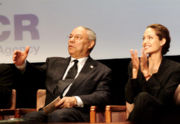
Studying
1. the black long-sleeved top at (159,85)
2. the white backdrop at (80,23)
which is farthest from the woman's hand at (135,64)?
the white backdrop at (80,23)

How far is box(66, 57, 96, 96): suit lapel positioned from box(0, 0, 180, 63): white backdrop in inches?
23.9

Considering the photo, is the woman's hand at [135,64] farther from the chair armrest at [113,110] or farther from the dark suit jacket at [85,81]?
the dark suit jacket at [85,81]

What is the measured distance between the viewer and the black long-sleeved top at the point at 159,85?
2.66m

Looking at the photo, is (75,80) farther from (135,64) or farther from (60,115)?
(135,64)

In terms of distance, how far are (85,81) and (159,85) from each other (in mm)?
705

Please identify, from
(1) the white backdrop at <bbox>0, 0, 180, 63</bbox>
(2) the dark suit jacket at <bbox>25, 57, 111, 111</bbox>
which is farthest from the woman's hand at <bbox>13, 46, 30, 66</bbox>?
(1) the white backdrop at <bbox>0, 0, 180, 63</bbox>

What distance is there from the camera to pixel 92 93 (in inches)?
117

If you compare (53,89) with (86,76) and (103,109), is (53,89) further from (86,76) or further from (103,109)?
(103,109)

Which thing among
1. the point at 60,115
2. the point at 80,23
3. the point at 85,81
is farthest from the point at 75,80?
the point at 80,23

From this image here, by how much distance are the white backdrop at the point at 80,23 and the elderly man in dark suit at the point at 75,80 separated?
50cm

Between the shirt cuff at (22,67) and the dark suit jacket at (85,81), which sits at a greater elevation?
the shirt cuff at (22,67)

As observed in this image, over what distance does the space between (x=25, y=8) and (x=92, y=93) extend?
5.16 feet

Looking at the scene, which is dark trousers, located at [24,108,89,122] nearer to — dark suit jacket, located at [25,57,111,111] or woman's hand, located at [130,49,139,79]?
dark suit jacket, located at [25,57,111,111]

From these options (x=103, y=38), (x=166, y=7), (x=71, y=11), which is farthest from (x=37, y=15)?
(x=166, y=7)
